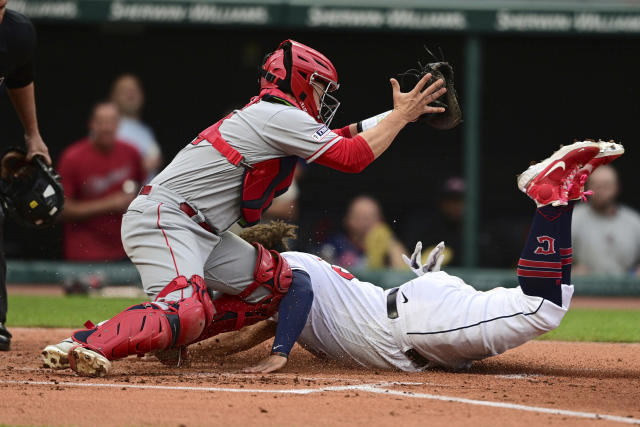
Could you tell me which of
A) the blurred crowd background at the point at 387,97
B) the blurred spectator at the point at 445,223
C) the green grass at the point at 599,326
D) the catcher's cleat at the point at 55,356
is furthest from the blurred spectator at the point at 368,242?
the catcher's cleat at the point at 55,356

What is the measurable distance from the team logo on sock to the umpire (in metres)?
2.83

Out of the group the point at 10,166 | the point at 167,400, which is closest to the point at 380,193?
the point at 10,166

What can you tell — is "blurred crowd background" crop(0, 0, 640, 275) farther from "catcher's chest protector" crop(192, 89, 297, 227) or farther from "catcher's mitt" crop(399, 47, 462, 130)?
"catcher's chest protector" crop(192, 89, 297, 227)

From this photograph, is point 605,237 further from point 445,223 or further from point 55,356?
point 55,356

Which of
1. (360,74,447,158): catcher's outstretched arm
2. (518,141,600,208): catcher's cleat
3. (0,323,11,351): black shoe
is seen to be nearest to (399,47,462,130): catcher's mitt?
(360,74,447,158): catcher's outstretched arm

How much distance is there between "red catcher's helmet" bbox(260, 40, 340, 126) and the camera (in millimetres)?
4633

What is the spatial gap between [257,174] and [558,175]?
1345 mm

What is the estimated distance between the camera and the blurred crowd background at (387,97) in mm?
11070

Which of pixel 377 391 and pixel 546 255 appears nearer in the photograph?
pixel 377 391

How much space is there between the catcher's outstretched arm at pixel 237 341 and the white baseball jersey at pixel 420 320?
201 millimetres

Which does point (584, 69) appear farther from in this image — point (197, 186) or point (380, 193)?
point (197, 186)

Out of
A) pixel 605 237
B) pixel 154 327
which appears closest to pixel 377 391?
pixel 154 327

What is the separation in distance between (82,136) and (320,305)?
23.3ft

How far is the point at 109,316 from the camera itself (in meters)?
6.27
